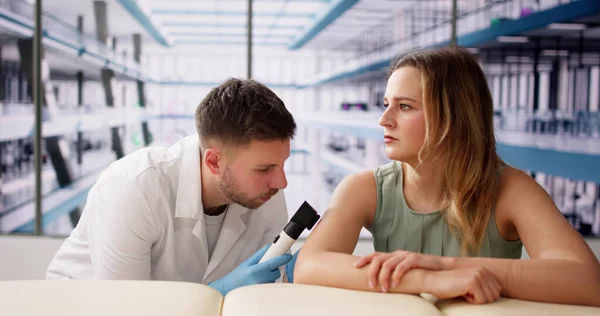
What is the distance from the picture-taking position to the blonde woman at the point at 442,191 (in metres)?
1.24

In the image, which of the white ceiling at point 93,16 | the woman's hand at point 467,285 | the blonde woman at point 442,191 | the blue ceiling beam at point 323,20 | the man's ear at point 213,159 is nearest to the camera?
the woman's hand at point 467,285

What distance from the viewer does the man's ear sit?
159cm

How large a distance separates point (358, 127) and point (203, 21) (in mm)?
1627

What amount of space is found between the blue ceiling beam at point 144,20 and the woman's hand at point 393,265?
3882 mm

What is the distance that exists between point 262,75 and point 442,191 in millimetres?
3303

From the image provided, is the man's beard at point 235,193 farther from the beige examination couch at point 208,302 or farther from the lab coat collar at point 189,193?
the beige examination couch at point 208,302

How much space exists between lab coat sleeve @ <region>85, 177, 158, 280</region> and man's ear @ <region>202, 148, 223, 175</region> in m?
0.20

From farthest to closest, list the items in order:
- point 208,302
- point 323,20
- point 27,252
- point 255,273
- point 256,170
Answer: point 323,20, point 27,252, point 256,170, point 255,273, point 208,302

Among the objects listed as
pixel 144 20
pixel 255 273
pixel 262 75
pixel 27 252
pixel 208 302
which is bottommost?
pixel 27 252

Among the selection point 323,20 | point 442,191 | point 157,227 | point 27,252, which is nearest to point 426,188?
point 442,191

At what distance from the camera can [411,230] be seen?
1374 millimetres

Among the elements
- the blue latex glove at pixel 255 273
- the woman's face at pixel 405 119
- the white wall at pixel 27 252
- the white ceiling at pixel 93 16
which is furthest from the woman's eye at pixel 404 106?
the white ceiling at pixel 93 16

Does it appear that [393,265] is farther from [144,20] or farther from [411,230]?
[144,20]

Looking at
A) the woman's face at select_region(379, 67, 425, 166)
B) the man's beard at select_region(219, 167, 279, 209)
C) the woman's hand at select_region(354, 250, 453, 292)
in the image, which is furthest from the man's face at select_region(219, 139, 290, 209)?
the woman's hand at select_region(354, 250, 453, 292)
